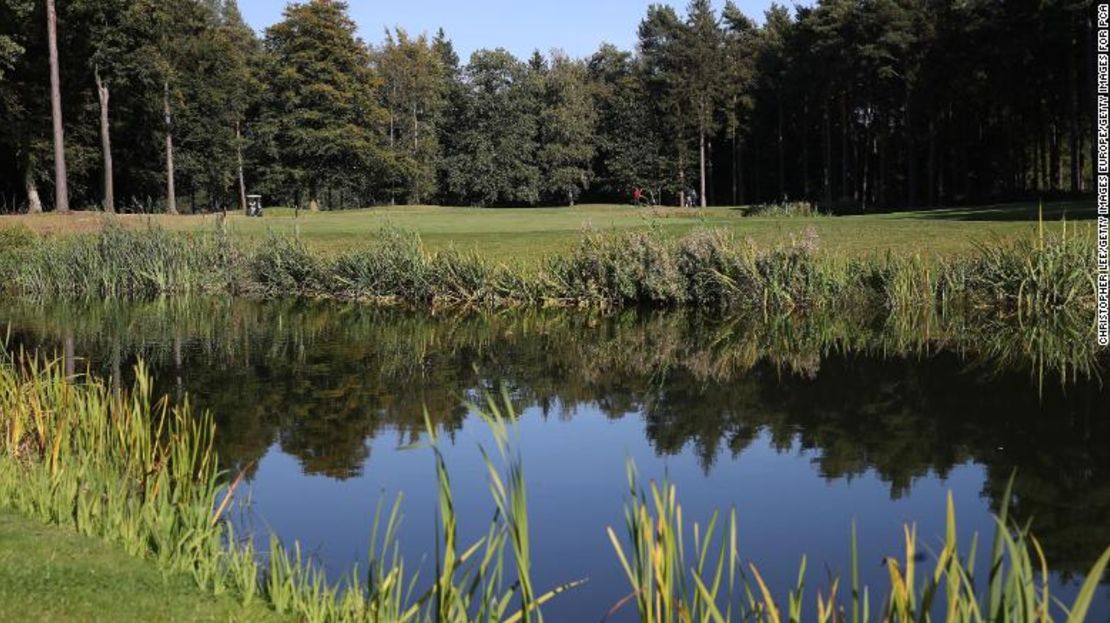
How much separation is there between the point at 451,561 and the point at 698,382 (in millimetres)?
9107

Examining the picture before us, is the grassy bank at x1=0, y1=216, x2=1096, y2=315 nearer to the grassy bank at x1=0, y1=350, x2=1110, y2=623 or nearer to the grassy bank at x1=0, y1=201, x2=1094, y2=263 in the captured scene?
the grassy bank at x1=0, y1=201, x2=1094, y2=263

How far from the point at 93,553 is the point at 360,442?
469cm

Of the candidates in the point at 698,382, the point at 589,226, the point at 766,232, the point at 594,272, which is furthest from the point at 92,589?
the point at 766,232

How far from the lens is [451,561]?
3578 mm

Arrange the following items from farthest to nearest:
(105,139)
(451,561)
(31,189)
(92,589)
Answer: (31,189), (105,139), (92,589), (451,561)

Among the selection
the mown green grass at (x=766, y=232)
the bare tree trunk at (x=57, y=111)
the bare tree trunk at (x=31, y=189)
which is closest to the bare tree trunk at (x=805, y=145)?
the mown green grass at (x=766, y=232)

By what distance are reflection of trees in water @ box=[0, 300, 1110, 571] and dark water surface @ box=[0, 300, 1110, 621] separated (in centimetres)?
4

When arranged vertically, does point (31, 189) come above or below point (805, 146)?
below

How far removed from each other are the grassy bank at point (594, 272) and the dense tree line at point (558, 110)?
11.7m

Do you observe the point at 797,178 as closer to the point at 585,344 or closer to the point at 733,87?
the point at 733,87

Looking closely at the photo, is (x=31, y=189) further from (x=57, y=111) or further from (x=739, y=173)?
(x=739, y=173)

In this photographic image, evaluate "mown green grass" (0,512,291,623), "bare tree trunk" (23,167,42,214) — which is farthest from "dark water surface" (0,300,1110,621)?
"bare tree trunk" (23,167,42,214)

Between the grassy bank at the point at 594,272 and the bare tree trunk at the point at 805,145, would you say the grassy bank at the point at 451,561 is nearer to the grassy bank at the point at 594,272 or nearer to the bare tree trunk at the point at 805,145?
the grassy bank at the point at 594,272

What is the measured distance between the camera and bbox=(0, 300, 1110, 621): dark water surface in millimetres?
7004
